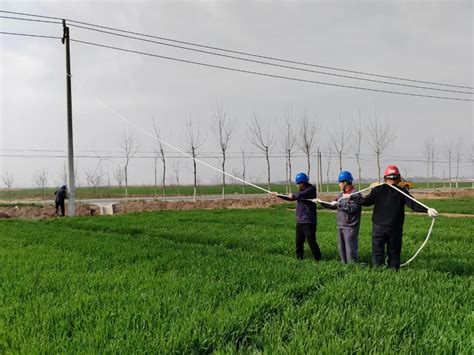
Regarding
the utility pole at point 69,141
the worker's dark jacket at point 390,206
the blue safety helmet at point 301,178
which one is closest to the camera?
the worker's dark jacket at point 390,206

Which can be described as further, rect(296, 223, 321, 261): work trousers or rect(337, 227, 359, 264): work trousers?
rect(296, 223, 321, 261): work trousers

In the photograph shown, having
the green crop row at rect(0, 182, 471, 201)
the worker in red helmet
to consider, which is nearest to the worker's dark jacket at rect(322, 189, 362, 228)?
the worker in red helmet

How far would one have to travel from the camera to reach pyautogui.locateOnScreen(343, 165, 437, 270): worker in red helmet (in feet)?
18.5

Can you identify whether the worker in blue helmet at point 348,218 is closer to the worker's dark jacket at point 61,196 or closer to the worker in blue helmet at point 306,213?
the worker in blue helmet at point 306,213

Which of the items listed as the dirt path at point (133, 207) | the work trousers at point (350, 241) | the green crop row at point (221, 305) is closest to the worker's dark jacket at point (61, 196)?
the dirt path at point (133, 207)

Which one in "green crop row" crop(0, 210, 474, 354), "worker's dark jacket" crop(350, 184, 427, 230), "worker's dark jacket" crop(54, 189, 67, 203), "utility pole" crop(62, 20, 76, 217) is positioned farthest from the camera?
"worker's dark jacket" crop(54, 189, 67, 203)

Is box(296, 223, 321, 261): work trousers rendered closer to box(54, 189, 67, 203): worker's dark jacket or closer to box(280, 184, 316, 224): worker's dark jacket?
box(280, 184, 316, 224): worker's dark jacket

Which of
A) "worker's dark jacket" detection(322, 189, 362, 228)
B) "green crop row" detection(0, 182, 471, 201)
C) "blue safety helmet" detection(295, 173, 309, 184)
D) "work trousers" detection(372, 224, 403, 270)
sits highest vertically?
"blue safety helmet" detection(295, 173, 309, 184)

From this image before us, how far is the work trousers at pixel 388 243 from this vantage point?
5.64 m

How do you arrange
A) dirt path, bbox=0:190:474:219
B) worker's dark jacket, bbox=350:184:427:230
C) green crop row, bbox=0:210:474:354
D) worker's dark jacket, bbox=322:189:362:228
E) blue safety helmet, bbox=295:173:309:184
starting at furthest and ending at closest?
1. dirt path, bbox=0:190:474:219
2. blue safety helmet, bbox=295:173:309:184
3. worker's dark jacket, bbox=322:189:362:228
4. worker's dark jacket, bbox=350:184:427:230
5. green crop row, bbox=0:210:474:354

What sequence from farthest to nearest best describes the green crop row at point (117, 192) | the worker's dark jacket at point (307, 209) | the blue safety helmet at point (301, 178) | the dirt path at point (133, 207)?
1. the green crop row at point (117, 192)
2. the dirt path at point (133, 207)
3. the blue safety helmet at point (301, 178)
4. the worker's dark jacket at point (307, 209)

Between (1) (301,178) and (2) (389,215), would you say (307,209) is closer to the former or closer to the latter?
(1) (301,178)

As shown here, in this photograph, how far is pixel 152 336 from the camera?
316 cm

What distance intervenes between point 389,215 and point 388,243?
1.38ft
